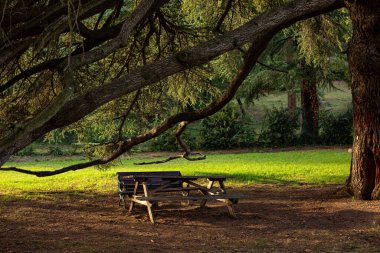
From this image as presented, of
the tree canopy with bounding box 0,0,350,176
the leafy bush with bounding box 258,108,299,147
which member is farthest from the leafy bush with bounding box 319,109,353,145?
the tree canopy with bounding box 0,0,350,176

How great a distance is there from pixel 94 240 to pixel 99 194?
5936mm

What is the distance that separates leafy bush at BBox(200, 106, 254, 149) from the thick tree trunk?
18.0 metres

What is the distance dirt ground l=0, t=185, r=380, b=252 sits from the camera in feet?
27.3

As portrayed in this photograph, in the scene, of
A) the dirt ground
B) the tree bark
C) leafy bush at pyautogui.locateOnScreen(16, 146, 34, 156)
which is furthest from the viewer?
leafy bush at pyautogui.locateOnScreen(16, 146, 34, 156)

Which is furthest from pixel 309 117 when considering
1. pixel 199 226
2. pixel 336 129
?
pixel 199 226

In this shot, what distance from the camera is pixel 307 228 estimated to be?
9.56 meters

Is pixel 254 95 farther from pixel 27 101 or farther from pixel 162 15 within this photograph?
pixel 27 101

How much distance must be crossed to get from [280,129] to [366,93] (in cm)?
1875

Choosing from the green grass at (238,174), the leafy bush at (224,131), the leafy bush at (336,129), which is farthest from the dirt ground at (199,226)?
the leafy bush at (336,129)

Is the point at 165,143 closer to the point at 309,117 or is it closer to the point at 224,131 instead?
the point at 224,131

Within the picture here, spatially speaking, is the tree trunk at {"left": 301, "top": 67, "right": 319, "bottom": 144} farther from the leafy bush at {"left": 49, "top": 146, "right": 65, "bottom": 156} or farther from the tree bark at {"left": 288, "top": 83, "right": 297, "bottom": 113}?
the leafy bush at {"left": 49, "top": 146, "right": 65, "bottom": 156}

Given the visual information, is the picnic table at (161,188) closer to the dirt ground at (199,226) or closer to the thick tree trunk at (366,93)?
the dirt ground at (199,226)

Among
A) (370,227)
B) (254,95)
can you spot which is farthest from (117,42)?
(254,95)

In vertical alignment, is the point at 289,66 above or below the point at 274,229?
above
